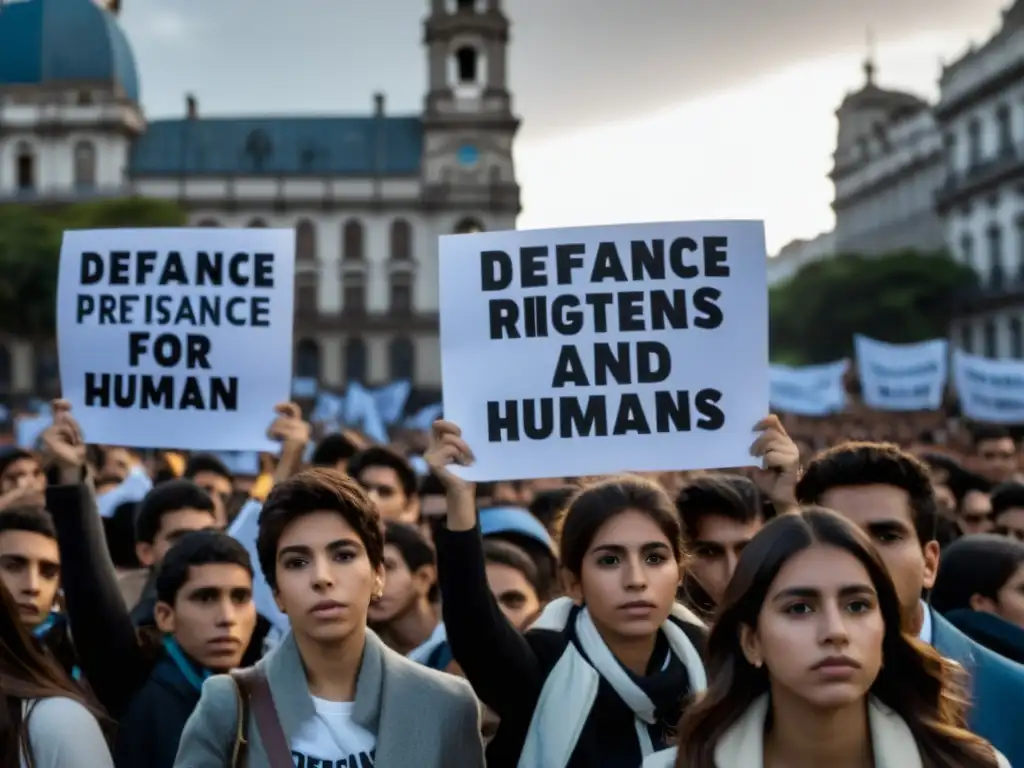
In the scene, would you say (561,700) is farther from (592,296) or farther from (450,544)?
(592,296)

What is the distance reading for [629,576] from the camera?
3.35 m

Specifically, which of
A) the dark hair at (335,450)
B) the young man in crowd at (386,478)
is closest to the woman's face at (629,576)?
the young man in crowd at (386,478)

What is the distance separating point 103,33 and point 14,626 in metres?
67.7

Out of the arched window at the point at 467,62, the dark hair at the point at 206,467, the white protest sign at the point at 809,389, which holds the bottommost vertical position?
the dark hair at the point at 206,467

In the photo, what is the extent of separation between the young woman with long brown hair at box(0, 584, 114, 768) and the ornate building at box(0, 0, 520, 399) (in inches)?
2448

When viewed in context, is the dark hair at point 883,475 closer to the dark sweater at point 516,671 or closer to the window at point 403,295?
the dark sweater at point 516,671

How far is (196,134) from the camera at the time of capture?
70250mm

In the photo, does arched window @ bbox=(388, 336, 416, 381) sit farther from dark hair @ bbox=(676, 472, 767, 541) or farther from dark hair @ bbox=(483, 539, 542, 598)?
dark hair @ bbox=(676, 472, 767, 541)

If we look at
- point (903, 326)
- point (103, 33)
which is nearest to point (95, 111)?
point (103, 33)

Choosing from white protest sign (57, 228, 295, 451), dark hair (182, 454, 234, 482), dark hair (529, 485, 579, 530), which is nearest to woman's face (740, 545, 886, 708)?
white protest sign (57, 228, 295, 451)

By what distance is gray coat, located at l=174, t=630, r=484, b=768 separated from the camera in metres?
2.85

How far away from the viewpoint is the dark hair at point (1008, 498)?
6234mm

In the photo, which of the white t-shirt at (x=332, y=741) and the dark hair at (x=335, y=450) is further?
the dark hair at (x=335, y=450)

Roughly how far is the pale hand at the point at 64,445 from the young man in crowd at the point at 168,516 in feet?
3.35
